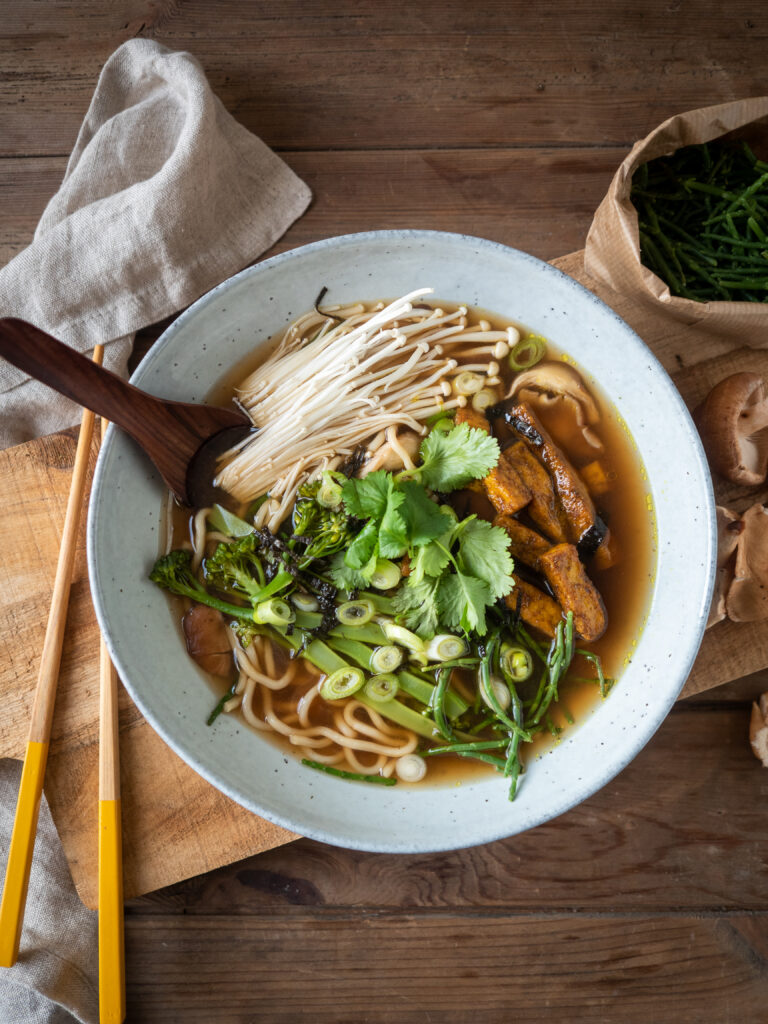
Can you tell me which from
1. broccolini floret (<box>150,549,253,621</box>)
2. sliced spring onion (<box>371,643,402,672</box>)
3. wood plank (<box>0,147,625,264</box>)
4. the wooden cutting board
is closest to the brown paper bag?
the wooden cutting board

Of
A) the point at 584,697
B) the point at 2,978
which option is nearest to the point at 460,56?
the point at 584,697

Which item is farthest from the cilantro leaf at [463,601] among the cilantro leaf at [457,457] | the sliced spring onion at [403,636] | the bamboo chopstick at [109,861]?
the bamboo chopstick at [109,861]

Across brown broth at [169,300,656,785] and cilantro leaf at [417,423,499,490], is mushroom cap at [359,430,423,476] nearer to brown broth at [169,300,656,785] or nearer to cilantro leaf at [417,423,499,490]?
cilantro leaf at [417,423,499,490]

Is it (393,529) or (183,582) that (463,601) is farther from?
(183,582)

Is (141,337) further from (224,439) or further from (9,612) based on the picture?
(9,612)

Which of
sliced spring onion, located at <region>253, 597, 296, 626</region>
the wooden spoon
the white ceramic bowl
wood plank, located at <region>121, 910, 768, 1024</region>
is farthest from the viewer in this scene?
wood plank, located at <region>121, 910, 768, 1024</region>

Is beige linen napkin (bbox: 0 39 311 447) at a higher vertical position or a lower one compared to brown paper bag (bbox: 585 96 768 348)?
higher

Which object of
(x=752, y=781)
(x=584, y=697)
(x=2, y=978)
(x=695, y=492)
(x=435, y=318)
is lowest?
(x=752, y=781)
